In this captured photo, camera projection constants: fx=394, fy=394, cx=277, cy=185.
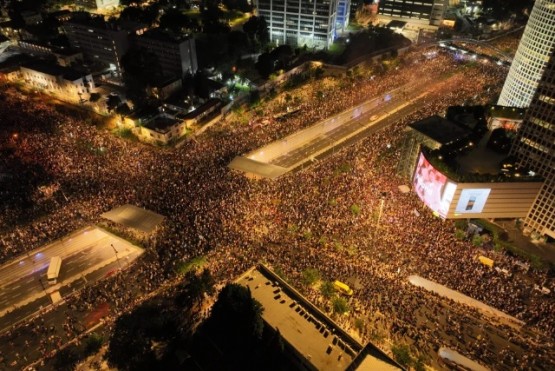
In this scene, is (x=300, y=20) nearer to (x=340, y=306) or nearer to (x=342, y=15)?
(x=342, y=15)

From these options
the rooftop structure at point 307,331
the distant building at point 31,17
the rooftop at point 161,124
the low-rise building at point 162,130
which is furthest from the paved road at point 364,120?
the distant building at point 31,17

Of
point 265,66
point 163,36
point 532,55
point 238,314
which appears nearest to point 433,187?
point 238,314

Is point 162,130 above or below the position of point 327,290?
above

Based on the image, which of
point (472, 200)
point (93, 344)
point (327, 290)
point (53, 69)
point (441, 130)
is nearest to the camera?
point (93, 344)

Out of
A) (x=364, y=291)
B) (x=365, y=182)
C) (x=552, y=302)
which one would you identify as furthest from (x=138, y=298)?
(x=552, y=302)

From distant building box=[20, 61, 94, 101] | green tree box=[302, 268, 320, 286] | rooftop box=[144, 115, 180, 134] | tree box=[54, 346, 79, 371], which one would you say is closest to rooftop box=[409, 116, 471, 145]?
green tree box=[302, 268, 320, 286]

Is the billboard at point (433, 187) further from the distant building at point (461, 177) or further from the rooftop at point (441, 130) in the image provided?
the rooftop at point (441, 130)

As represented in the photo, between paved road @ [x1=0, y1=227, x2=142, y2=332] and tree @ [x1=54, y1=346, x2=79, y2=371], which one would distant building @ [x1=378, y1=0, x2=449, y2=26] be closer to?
paved road @ [x1=0, y1=227, x2=142, y2=332]
